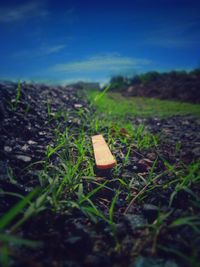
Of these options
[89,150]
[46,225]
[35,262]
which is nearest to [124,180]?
[89,150]

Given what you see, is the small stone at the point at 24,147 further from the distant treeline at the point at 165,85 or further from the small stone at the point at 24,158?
the distant treeline at the point at 165,85

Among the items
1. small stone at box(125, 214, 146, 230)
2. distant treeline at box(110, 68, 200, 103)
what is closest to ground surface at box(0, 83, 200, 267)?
small stone at box(125, 214, 146, 230)

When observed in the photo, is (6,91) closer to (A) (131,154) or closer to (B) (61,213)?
(A) (131,154)

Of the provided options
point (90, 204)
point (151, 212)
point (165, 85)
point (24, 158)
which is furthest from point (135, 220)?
point (165, 85)

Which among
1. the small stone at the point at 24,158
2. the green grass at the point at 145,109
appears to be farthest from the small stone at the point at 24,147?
the green grass at the point at 145,109

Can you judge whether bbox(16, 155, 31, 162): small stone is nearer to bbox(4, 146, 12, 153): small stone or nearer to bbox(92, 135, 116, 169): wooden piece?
bbox(4, 146, 12, 153): small stone
